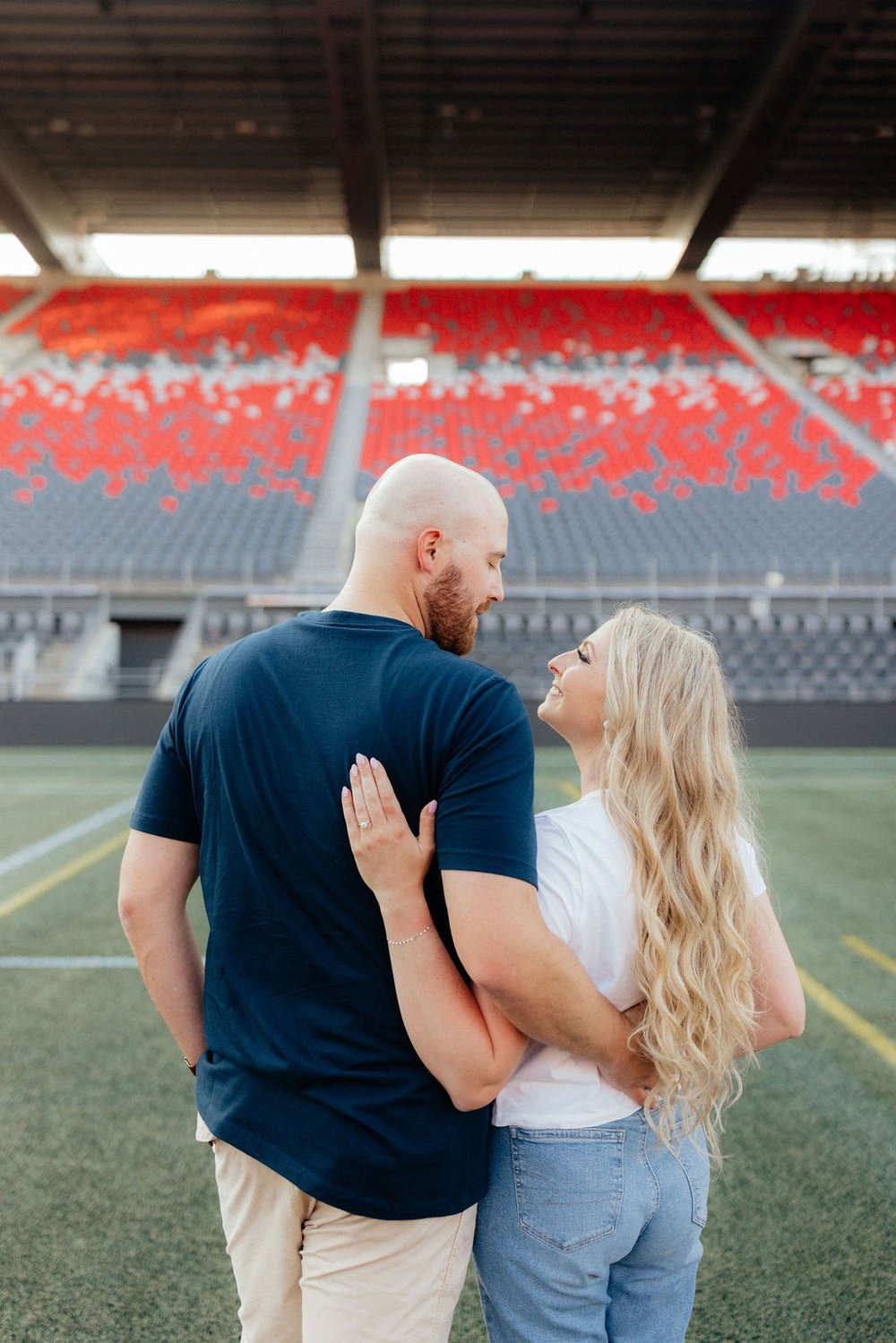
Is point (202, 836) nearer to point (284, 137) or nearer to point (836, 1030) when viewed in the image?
point (836, 1030)

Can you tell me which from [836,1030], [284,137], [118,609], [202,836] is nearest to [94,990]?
[836,1030]

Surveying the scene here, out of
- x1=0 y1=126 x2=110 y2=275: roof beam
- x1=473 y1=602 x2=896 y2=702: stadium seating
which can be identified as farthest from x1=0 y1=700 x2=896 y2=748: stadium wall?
x1=0 y1=126 x2=110 y2=275: roof beam

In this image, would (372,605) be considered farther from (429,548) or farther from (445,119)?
(445,119)

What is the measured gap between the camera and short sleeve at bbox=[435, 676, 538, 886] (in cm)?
117

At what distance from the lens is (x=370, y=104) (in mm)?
20750

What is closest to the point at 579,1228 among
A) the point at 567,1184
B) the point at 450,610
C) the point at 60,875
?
the point at 567,1184

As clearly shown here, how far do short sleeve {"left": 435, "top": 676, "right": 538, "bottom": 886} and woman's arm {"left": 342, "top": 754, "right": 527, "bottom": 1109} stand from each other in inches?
1.5

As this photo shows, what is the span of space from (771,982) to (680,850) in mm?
264

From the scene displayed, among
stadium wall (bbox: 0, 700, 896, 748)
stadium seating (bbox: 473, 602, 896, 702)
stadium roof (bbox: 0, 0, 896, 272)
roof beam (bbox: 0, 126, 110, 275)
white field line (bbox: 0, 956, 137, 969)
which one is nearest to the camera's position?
white field line (bbox: 0, 956, 137, 969)

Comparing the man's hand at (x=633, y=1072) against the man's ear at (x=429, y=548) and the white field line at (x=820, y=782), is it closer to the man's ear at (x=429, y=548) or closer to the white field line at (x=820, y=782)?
the man's ear at (x=429, y=548)

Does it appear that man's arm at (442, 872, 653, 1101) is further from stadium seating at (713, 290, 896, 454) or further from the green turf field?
stadium seating at (713, 290, 896, 454)

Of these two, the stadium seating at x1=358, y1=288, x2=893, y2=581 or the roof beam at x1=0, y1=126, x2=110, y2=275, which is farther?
the roof beam at x1=0, y1=126, x2=110, y2=275

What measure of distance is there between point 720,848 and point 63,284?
32.0 meters

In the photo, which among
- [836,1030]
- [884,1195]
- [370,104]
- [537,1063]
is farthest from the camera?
[370,104]
